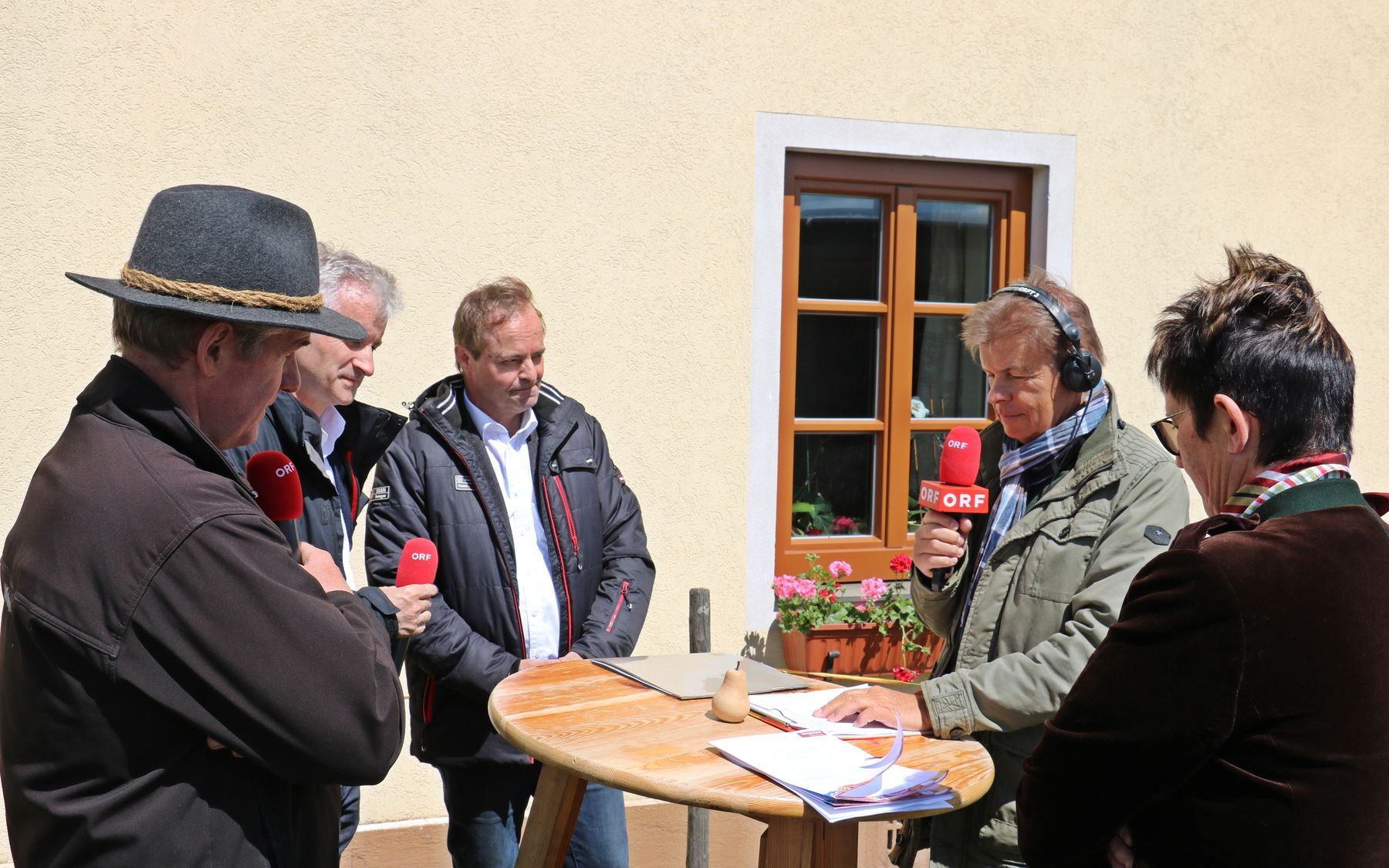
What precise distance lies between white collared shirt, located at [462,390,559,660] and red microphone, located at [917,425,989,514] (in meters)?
1.17

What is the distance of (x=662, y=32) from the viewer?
4449 mm

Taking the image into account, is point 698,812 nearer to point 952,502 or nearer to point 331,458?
point 331,458

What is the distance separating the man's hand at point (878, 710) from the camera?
7.47 feet

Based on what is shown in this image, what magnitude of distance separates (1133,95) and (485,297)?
3.29 meters

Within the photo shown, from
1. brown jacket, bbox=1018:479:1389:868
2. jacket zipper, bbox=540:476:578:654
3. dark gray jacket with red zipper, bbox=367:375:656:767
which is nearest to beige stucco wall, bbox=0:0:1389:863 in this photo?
dark gray jacket with red zipper, bbox=367:375:656:767

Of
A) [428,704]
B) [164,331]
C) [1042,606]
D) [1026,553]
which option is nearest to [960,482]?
[1026,553]

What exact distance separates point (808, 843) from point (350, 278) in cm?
193

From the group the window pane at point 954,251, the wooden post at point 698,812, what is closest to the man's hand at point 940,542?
the wooden post at point 698,812

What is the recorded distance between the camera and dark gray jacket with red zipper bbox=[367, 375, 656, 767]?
308 centimetres

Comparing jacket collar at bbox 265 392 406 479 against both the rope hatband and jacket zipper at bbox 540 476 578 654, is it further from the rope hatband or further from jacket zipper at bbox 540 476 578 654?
the rope hatband

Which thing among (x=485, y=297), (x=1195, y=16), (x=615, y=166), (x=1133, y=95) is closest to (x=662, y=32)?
(x=615, y=166)

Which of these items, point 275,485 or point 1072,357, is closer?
point 275,485

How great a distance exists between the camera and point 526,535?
325 centimetres

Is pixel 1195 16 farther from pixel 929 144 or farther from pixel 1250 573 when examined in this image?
pixel 1250 573
